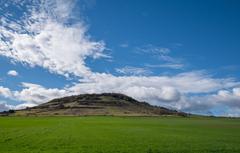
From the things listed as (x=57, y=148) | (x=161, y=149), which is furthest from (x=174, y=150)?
(x=57, y=148)

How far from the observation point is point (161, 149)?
3600 centimetres

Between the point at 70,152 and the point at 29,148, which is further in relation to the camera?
the point at 29,148

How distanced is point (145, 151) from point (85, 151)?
5.92m

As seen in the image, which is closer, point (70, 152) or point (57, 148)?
point (70, 152)

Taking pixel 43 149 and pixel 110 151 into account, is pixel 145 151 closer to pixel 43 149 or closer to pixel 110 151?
pixel 110 151

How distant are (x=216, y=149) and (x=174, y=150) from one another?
4.91 meters

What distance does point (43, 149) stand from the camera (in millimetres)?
34781

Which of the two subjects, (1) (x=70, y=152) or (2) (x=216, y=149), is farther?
(2) (x=216, y=149)

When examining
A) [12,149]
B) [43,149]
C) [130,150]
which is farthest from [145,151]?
[12,149]

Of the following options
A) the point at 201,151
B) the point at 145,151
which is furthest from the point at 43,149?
the point at 201,151

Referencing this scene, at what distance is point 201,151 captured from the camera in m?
35.2

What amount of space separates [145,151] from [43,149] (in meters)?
10.2

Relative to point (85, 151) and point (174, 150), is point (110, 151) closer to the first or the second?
point (85, 151)

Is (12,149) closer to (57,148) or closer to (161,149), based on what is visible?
(57,148)
